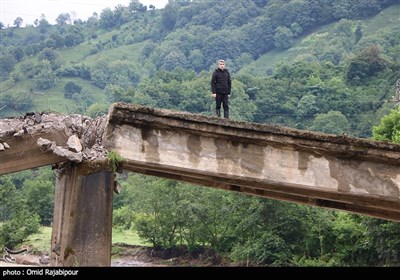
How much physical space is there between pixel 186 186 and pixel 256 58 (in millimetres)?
98529

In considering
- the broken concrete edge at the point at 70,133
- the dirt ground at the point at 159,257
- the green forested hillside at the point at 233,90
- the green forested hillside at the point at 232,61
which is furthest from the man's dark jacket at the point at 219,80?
the green forested hillside at the point at 232,61

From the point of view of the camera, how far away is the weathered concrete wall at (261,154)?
15305 mm

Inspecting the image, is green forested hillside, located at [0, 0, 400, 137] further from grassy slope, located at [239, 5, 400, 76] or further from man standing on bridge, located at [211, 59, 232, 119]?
man standing on bridge, located at [211, 59, 232, 119]

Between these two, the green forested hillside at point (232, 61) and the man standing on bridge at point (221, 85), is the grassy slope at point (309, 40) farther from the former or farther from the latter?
the man standing on bridge at point (221, 85)

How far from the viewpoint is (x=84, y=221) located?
47.4ft

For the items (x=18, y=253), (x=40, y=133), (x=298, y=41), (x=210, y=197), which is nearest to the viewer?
(x=40, y=133)

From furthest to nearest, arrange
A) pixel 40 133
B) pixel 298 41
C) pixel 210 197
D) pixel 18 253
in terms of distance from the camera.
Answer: pixel 298 41
pixel 210 197
pixel 18 253
pixel 40 133

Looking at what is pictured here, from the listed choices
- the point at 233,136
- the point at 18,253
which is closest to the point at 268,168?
the point at 233,136

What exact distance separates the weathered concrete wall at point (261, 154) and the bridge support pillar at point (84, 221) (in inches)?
34.0

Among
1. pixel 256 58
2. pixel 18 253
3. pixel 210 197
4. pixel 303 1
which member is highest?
pixel 303 1

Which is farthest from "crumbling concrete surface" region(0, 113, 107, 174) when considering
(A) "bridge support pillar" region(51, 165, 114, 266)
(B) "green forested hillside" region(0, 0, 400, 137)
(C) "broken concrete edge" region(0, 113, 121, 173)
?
(B) "green forested hillside" region(0, 0, 400, 137)

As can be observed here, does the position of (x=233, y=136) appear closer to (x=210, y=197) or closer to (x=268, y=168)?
(x=268, y=168)

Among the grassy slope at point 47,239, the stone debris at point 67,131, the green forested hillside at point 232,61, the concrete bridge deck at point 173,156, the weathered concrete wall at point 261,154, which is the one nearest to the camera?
the concrete bridge deck at point 173,156

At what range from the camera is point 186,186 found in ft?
191
